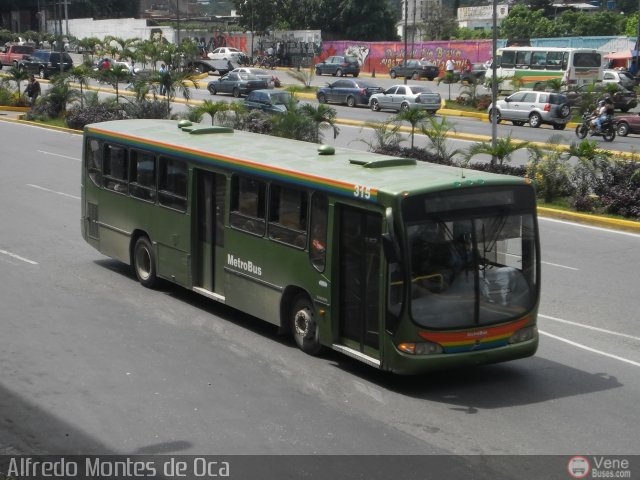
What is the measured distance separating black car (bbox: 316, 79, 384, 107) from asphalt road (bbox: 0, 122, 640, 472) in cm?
3434

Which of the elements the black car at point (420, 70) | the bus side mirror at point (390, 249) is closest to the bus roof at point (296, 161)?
the bus side mirror at point (390, 249)

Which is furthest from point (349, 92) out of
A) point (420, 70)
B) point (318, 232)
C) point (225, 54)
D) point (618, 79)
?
point (318, 232)

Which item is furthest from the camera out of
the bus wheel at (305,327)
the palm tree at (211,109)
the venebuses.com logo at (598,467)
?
the palm tree at (211,109)

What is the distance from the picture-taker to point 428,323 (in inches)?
384

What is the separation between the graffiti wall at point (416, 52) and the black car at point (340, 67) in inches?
167

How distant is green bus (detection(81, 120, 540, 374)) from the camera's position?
32.1 feet

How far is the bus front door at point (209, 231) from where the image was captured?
1270 cm

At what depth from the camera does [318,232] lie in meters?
10.9

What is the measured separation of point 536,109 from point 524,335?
106 ft

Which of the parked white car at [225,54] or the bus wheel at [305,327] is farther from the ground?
the parked white car at [225,54]

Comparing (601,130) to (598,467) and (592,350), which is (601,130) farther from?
(598,467)

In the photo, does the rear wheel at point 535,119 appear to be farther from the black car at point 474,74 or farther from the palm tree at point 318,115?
the palm tree at point 318,115

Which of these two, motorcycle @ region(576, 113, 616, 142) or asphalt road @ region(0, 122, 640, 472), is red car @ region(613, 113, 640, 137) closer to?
motorcycle @ region(576, 113, 616, 142)

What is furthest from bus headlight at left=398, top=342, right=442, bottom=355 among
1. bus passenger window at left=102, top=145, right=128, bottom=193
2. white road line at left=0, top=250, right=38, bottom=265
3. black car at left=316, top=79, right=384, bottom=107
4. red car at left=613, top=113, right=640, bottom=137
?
black car at left=316, top=79, right=384, bottom=107
